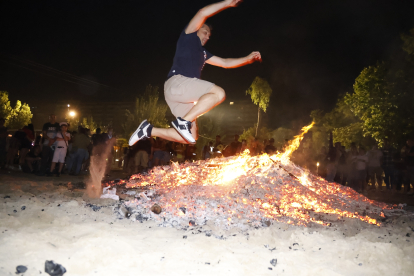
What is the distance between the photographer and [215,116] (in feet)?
122

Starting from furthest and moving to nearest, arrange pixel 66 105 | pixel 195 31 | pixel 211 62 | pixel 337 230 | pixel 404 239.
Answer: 1. pixel 66 105
2. pixel 211 62
3. pixel 195 31
4. pixel 337 230
5. pixel 404 239

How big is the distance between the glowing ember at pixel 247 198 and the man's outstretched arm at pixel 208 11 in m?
2.22

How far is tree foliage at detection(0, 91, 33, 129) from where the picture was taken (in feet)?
148

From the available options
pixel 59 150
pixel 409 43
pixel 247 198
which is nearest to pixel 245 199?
pixel 247 198

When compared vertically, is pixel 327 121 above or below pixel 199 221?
above

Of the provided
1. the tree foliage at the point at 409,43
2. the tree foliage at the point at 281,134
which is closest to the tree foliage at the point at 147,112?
the tree foliage at the point at 281,134

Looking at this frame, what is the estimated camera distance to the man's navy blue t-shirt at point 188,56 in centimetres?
365

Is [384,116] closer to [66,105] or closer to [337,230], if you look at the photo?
[337,230]

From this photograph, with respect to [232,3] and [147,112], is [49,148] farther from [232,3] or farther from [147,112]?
[147,112]

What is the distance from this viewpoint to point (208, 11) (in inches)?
131

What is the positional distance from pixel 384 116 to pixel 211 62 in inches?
633

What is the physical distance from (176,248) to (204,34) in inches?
110

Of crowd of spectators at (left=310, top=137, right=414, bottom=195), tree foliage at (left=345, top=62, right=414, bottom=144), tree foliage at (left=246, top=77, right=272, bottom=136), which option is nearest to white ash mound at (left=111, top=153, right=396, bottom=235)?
crowd of spectators at (left=310, top=137, right=414, bottom=195)

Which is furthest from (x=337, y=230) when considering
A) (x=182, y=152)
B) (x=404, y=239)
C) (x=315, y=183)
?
(x=182, y=152)
